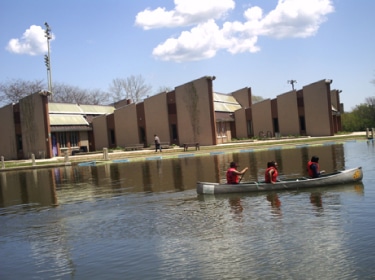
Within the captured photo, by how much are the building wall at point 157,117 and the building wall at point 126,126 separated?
5.53 ft

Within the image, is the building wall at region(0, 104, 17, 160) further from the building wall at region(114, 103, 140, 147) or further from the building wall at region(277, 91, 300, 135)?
the building wall at region(277, 91, 300, 135)

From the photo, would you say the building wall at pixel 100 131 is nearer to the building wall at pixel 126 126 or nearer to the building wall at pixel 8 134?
the building wall at pixel 126 126

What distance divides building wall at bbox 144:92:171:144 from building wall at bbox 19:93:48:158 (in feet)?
42.7

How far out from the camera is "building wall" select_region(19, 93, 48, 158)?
166 ft

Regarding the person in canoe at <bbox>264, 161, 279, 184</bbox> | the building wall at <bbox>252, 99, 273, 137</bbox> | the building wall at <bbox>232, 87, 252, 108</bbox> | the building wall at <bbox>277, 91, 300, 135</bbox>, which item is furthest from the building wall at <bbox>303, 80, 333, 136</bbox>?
the person in canoe at <bbox>264, 161, 279, 184</bbox>

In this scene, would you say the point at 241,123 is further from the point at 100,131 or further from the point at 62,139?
the point at 62,139

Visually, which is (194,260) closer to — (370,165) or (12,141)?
(370,165)

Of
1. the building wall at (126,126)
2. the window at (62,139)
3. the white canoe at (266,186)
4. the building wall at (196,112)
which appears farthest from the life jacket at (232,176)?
the building wall at (126,126)

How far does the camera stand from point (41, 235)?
13.0 metres

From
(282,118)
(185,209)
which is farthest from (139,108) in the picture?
(185,209)

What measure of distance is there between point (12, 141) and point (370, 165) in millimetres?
43217

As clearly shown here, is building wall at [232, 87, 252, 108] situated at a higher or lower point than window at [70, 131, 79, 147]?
higher

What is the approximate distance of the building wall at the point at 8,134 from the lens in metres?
54.2

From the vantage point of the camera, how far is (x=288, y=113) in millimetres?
64312
